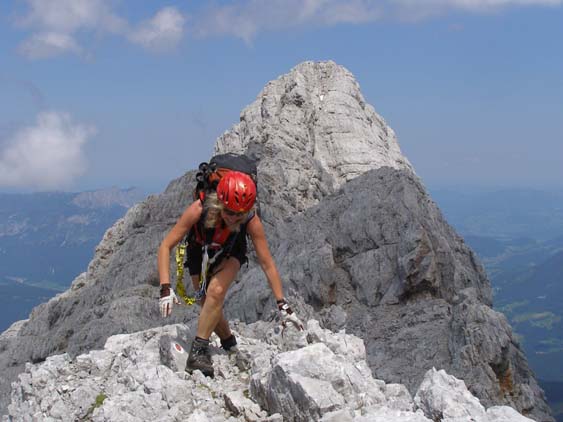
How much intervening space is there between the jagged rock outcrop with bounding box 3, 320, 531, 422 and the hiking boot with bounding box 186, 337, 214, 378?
0.14m

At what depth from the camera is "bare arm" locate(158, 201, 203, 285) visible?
9719 mm

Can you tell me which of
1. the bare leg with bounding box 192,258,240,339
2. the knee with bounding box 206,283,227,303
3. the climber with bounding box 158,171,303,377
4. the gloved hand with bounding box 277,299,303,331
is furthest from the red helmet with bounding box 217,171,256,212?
the gloved hand with bounding box 277,299,303,331

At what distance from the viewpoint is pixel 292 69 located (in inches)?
2341

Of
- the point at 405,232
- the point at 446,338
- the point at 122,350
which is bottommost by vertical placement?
the point at 446,338

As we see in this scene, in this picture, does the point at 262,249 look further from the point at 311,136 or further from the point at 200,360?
the point at 311,136

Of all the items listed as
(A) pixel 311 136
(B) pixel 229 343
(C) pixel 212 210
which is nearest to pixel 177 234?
(C) pixel 212 210

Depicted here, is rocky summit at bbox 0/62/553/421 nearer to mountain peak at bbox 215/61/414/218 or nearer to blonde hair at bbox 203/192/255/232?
mountain peak at bbox 215/61/414/218

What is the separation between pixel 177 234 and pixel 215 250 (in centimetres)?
95

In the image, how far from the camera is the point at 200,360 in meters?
10.4

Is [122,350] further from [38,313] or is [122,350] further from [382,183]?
[38,313]

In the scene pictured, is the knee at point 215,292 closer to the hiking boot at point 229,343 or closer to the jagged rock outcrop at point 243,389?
the jagged rock outcrop at point 243,389

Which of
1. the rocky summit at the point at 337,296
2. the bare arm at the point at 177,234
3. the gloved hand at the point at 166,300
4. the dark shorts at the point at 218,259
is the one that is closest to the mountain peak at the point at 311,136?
the rocky summit at the point at 337,296

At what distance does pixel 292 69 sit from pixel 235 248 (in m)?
51.1

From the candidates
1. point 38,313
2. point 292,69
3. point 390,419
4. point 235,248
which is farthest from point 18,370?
point 292,69
